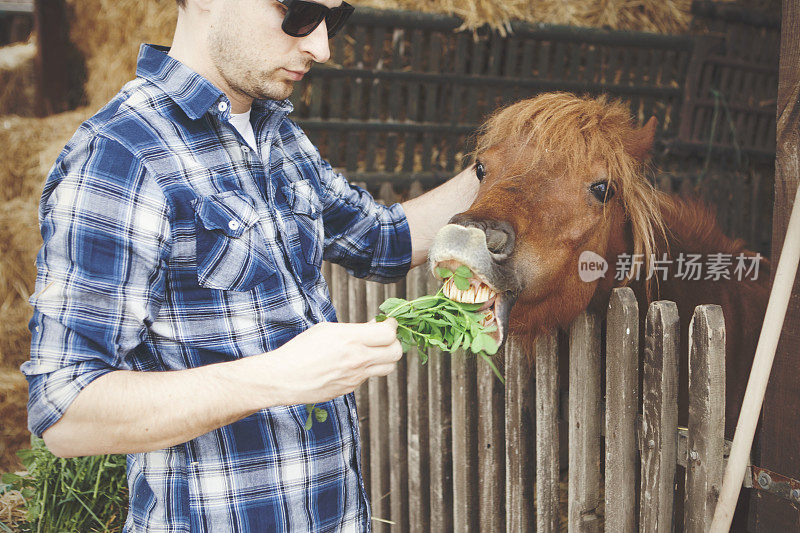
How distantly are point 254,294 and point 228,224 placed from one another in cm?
20

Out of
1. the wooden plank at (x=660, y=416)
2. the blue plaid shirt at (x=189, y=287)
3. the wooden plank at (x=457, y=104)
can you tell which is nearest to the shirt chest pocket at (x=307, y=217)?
the blue plaid shirt at (x=189, y=287)

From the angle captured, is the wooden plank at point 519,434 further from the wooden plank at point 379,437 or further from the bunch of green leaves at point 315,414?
the wooden plank at point 379,437

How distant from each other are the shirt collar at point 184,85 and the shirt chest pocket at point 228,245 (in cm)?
24

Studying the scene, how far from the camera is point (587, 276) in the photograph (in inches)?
86.6

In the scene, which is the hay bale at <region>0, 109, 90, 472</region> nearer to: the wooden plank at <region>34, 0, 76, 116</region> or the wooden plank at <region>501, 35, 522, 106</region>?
the wooden plank at <region>34, 0, 76, 116</region>

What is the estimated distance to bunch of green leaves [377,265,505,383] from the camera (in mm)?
1771

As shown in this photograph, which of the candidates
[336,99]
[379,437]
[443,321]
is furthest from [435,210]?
[336,99]

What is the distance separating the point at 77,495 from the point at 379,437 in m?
1.43

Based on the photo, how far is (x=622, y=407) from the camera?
2.04m

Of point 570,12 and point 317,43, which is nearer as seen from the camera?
point 317,43

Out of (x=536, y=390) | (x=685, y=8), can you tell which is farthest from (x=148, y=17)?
(x=685, y=8)

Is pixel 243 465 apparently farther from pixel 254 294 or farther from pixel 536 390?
pixel 536 390

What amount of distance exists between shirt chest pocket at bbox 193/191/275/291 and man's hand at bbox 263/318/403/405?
284 mm

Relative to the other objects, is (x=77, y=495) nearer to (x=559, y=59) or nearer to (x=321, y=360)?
(x=321, y=360)
